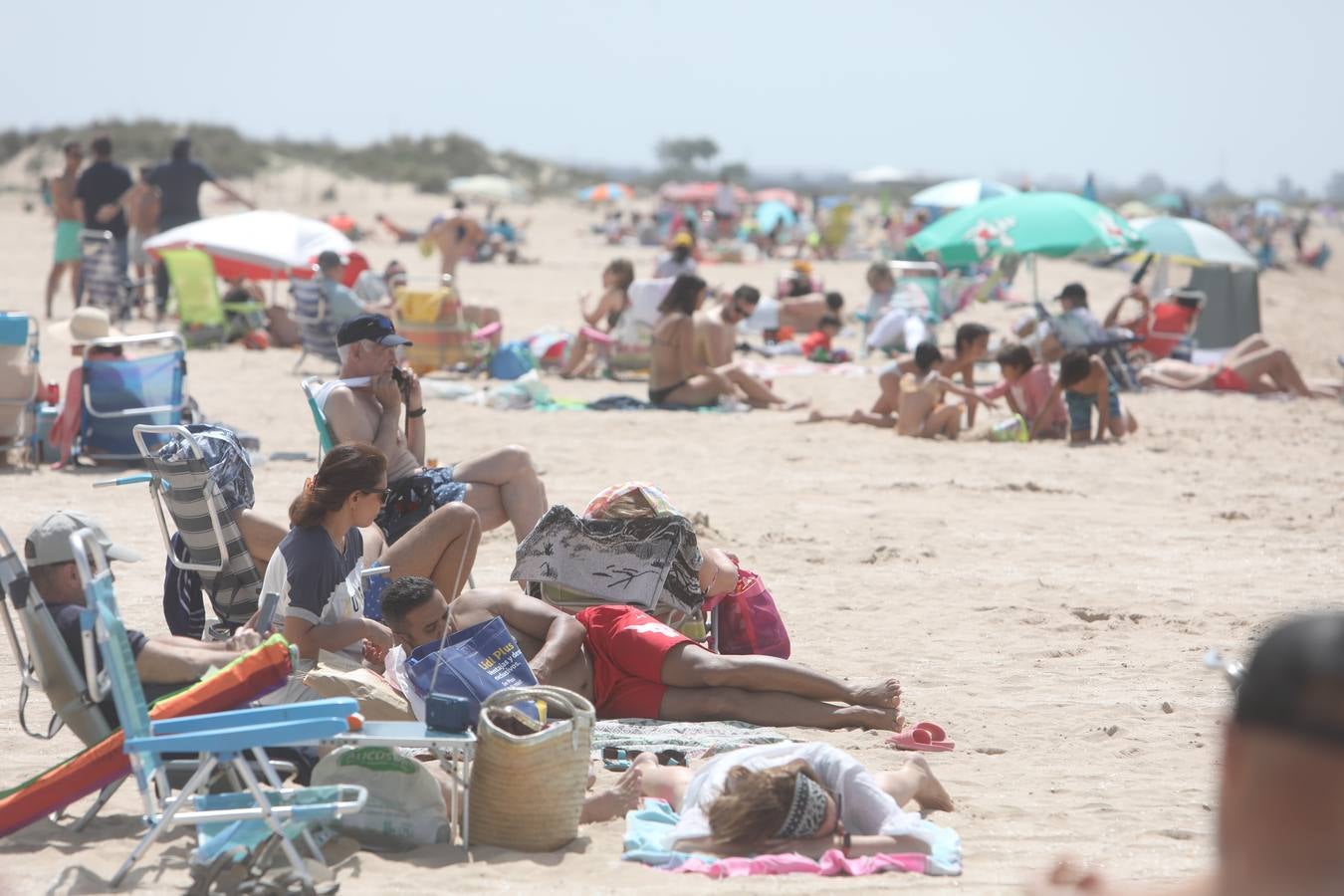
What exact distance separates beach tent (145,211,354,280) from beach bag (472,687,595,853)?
985 cm

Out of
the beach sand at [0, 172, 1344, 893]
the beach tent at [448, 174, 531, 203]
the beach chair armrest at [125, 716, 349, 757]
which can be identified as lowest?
the beach sand at [0, 172, 1344, 893]

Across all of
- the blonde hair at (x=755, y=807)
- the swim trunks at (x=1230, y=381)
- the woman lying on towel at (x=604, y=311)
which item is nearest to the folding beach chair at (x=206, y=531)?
the blonde hair at (x=755, y=807)

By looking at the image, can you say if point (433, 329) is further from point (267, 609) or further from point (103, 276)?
point (267, 609)

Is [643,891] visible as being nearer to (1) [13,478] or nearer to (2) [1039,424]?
(1) [13,478]

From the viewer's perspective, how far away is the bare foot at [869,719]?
444cm

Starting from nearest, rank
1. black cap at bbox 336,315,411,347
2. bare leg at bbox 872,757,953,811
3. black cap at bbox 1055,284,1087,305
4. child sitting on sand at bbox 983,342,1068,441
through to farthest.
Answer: bare leg at bbox 872,757,953,811 → black cap at bbox 336,315,411,347 → child sitting on sand at bbox 983,342,1068,441 → black cap at bbox 1055,284,1087,305

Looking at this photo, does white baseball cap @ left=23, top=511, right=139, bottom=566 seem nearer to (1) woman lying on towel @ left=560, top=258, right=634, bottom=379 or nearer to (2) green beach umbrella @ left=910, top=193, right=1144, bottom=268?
(1) woman lying on towel @ left=560, top=258, right=634, bottom=379

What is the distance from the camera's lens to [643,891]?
3252mm

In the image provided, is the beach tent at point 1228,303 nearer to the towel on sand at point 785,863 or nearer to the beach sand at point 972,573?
the beach sand at point 972,573

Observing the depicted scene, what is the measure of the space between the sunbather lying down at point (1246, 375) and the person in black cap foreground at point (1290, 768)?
466 inches

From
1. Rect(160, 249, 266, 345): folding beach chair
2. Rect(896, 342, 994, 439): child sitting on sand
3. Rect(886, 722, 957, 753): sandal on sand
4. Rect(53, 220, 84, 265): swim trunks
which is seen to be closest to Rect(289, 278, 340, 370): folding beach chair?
Rect(160, 249, 266, 345): folding beach chair

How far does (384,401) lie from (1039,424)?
5601 millimetres

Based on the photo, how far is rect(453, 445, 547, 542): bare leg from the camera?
575cm

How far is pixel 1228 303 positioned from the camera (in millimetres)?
15766
